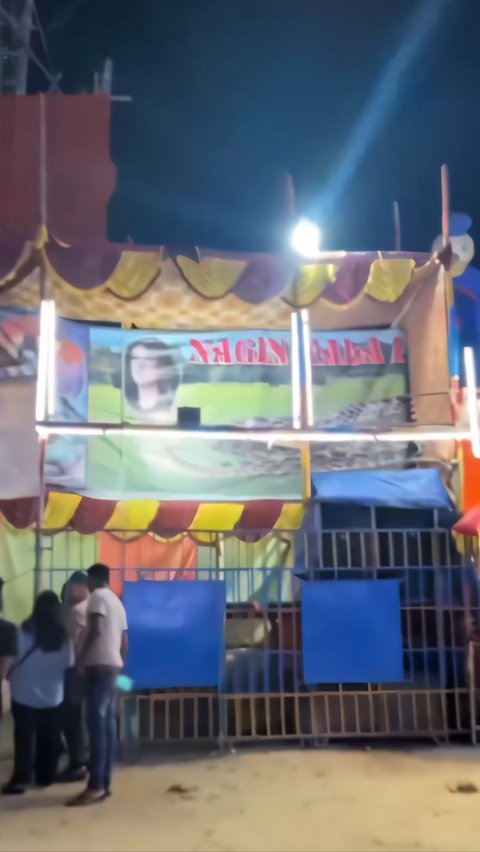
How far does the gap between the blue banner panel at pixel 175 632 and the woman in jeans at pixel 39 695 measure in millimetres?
1165

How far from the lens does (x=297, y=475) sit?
8.41m

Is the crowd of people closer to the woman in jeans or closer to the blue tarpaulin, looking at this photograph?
the woman in jeans

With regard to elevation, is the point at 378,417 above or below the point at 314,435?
above

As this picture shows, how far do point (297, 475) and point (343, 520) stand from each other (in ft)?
3.53

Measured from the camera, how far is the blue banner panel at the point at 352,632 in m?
6.72

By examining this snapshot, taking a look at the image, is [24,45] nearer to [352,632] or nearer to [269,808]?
[352,632]

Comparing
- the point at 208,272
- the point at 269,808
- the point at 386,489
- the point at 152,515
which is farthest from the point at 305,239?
the point at 269,808

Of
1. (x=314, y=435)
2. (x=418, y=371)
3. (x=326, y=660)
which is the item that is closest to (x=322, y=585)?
(x=326, y=660)

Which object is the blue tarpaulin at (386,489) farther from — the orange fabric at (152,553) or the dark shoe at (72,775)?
the dark shoe at (72,775)

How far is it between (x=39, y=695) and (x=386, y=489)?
13.2 feet

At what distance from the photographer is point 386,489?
24.9ft

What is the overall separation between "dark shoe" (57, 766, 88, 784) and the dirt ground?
0.77 feet

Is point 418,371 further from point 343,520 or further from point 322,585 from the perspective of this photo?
point 322,585

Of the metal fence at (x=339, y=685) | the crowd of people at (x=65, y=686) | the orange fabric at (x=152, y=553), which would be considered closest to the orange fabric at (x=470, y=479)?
the metal fence at (x=339, y=685)
